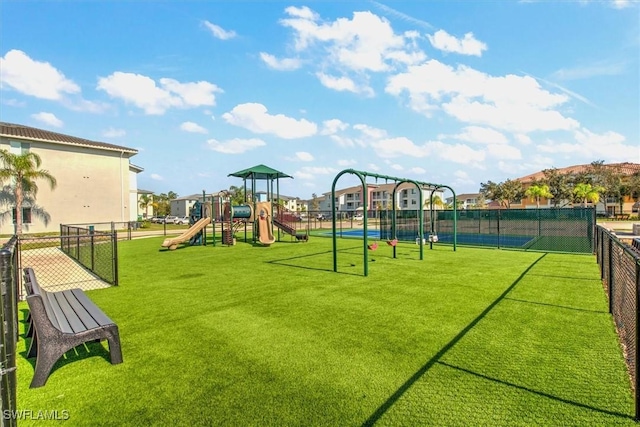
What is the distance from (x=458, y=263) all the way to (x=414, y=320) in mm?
6083

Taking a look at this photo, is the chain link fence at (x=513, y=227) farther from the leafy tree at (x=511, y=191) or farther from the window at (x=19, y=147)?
the leafy tree at (x=511, y=191)

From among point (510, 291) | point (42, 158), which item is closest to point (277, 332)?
point (510, 291)

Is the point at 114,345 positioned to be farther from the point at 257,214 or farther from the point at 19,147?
the point at 19,147

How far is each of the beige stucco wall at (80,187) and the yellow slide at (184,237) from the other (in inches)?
770

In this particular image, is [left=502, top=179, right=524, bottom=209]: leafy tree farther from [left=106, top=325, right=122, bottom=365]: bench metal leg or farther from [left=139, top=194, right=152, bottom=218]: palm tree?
[left=139, top=194, right=152, bottom=218]: palm tree

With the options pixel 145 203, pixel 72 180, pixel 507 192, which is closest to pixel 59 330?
pixel 72 180

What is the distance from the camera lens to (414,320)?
5215 mm

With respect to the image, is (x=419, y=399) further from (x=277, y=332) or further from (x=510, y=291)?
(x=510, y=291)

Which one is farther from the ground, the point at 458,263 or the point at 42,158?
the point at 42,158

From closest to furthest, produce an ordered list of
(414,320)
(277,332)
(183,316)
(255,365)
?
(255,365), (277,332), (414,320), (183,316)

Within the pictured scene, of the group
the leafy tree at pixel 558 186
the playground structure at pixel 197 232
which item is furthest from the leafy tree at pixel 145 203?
the leafy tree at pixel 558 186

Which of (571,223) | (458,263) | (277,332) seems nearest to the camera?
(277,332)

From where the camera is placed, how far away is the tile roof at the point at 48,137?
92.8 ft

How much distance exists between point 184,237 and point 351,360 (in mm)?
14780
